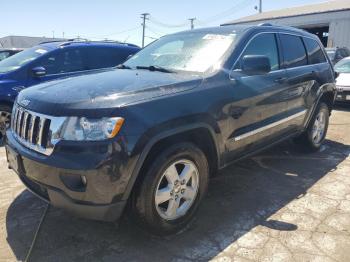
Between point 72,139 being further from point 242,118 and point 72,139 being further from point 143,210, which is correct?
point 242,118

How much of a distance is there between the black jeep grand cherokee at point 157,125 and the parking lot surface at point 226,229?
0.28 metres

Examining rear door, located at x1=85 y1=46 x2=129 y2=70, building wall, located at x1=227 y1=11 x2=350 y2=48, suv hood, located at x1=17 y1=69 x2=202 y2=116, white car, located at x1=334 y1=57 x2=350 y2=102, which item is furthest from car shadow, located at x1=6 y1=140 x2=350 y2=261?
building wall, located at x1=227 y1=11 x2=350 y2=48

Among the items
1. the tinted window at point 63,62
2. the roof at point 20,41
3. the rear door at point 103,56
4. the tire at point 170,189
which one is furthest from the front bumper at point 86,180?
the roof at point 20,41

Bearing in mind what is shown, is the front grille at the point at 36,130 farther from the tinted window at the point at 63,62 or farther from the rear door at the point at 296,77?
the tinted window at the point at 63,62

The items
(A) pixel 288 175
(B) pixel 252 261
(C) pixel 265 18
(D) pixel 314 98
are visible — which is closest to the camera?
(B) pixel 252 261

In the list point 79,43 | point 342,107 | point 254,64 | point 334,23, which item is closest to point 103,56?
point 79,43

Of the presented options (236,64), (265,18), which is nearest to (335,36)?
(265,18)

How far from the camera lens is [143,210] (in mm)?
2838

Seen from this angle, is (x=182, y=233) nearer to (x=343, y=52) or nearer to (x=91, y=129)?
(x=91, y=129)

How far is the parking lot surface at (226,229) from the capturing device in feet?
9.49

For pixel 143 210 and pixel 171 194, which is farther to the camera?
pixel 171 194

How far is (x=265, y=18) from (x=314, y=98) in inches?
1095

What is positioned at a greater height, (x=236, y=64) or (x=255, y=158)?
(x=236, y=64)

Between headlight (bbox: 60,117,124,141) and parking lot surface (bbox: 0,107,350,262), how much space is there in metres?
0.99
